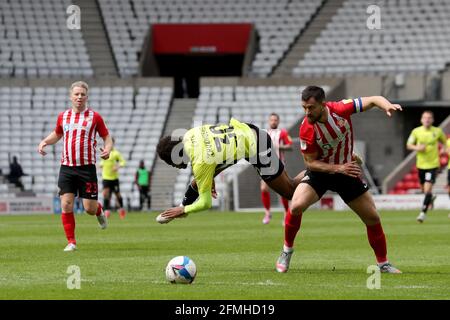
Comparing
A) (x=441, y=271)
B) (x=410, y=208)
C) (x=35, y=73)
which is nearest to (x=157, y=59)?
(x=35, y=73)

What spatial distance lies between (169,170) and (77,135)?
24426 mm

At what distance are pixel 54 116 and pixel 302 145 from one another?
103 ft

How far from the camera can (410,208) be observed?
3362 cm

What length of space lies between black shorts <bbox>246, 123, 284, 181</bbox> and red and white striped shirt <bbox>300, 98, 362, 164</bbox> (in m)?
1.54

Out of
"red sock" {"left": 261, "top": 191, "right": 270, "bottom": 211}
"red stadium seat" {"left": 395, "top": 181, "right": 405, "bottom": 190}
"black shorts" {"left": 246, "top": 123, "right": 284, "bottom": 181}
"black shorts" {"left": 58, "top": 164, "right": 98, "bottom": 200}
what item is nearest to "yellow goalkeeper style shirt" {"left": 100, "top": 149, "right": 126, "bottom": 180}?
"red sock" {"left": 261, "top": 191, "right": 270, "bottom": 211}

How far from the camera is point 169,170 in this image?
39375 millimetres

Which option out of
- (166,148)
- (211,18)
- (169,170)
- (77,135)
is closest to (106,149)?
(77,135)

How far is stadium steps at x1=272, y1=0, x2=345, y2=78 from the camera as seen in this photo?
42.7 metres

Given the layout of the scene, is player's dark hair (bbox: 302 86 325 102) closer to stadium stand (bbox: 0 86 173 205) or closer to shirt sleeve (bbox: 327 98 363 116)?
shirt sleeve (bbox: 327 98 363 116)

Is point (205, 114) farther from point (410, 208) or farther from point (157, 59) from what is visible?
point (410, 208)

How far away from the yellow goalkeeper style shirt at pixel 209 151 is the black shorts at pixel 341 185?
1.08 meters

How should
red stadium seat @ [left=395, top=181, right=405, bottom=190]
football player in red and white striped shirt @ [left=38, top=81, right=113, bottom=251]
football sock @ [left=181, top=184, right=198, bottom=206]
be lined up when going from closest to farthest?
football sock @ [left=181, top=184, right=198, bottom=206]
football player in red and white striped shirt @ [left=38, top=81, right=113, bottom=251]
red stadium seat @ [left=395, top=181, right=405, bottom=190]

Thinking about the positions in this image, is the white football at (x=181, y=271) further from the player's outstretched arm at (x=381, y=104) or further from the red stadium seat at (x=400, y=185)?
the red stadium seat at (x=400, y=185)

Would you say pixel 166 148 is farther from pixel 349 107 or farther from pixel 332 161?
pixel 349 107
